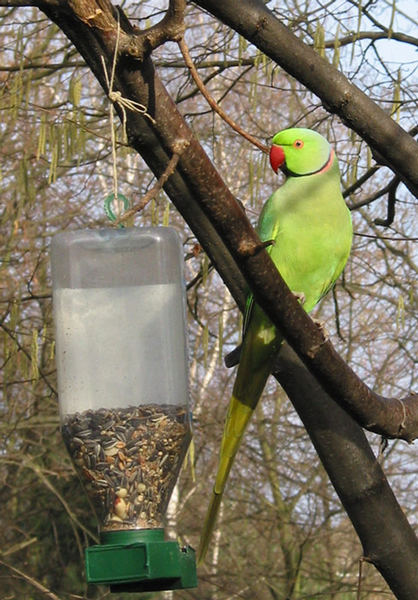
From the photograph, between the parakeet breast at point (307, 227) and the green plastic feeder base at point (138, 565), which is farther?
the parakeet breast at point (307, 227)

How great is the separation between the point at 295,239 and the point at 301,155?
327 millimetres

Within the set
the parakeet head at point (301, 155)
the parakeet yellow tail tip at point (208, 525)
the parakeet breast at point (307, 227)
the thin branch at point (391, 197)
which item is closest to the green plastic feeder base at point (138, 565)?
the parakeet yellow tail tip at point (208, 525)

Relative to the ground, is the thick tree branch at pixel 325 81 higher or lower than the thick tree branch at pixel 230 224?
higher

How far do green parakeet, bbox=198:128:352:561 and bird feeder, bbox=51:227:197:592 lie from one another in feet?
1.53

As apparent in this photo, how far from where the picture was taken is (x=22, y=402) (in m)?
7.47

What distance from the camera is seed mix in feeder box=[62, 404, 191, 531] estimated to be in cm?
197

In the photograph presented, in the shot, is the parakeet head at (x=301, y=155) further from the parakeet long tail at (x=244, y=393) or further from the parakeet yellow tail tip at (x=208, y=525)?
the parakeet yellow tail tip at (x=208, y=525)

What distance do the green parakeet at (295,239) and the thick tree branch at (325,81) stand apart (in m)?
0.37

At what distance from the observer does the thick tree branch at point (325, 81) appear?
7.79ft

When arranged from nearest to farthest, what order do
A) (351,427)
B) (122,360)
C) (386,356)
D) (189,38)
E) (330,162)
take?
(122,360) → (351,427) → (330,162) → (386,356) → (189,38)

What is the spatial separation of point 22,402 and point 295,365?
534 cm

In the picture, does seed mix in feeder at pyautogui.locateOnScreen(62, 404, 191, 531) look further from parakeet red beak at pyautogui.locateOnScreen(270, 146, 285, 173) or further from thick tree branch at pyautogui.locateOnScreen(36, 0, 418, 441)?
parakeet red beak at pyautogui.locateOnScreen(270, 146, 285, 173)

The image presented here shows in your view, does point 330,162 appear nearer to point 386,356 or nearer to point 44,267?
point 44,267

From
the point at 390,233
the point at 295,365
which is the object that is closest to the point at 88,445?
the point at 295,365
